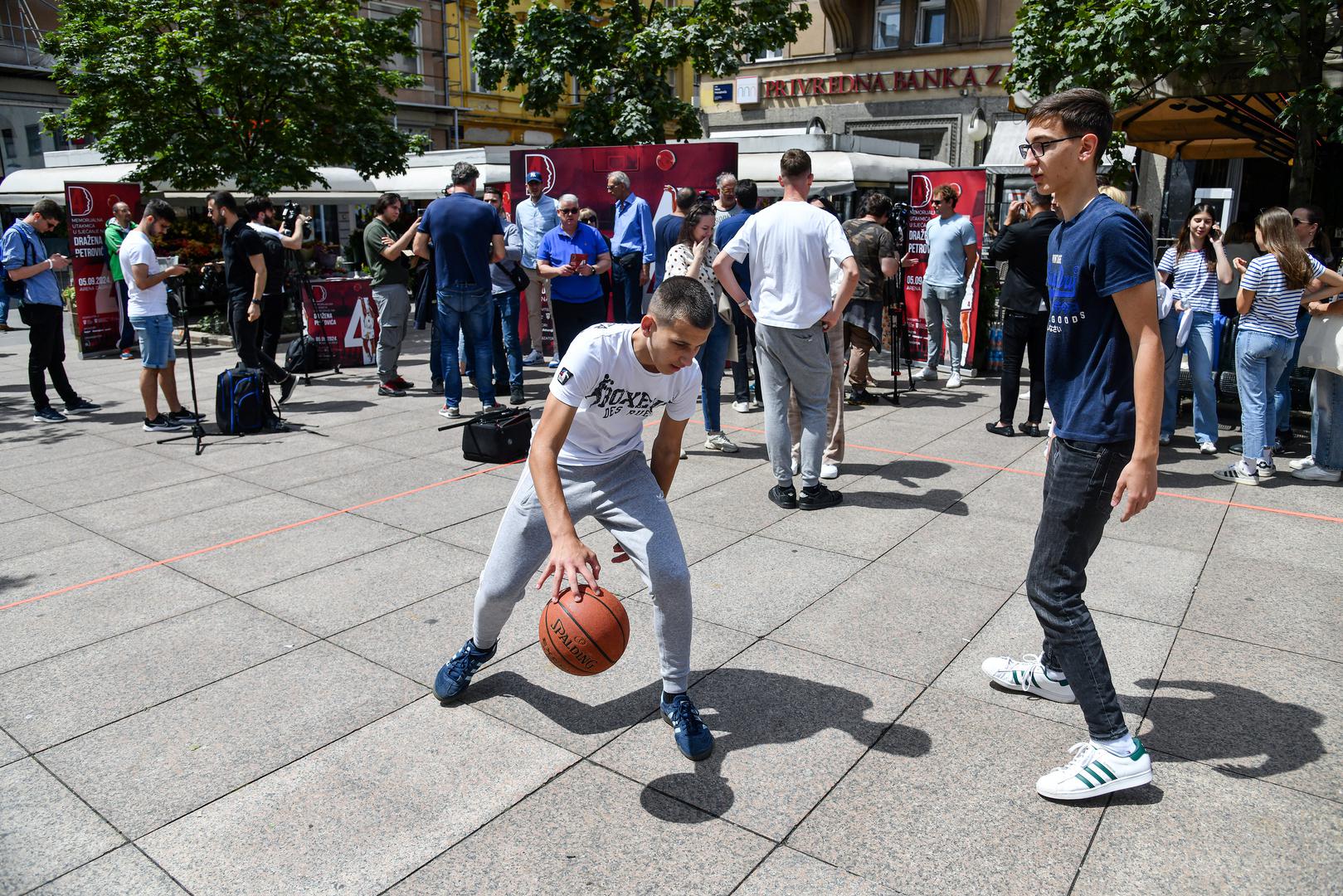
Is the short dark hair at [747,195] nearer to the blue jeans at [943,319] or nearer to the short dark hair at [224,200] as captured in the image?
the blue jeans at [943,319]

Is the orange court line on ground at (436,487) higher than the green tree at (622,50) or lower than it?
lower

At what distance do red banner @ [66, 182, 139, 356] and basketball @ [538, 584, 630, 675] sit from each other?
41.8 ft

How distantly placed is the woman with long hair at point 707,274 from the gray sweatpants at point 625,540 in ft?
13.9

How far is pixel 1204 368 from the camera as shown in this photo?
25.5ft

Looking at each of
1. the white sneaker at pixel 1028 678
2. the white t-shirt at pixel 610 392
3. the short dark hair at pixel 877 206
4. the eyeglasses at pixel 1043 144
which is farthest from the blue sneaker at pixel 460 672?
the short dark hair at pixel 877 206

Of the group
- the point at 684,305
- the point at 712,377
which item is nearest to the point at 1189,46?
the point at 712,377

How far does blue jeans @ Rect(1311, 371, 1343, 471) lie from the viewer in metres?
6.90

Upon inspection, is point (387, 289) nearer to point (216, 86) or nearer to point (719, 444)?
point (719, 444)

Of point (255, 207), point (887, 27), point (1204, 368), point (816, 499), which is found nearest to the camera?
point (816, 499)

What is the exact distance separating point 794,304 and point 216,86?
45.0ft

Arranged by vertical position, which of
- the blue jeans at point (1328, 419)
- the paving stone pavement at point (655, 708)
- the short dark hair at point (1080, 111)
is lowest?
the paving stone pavement at point (655, 708)

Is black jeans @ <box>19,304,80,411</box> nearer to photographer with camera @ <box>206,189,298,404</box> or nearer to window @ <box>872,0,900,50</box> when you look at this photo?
photographer with camera @ <box>206,189,298,404</box>

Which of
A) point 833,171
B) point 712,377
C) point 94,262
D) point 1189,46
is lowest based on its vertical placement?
point 712,377

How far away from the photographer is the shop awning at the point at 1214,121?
44.0 feet
